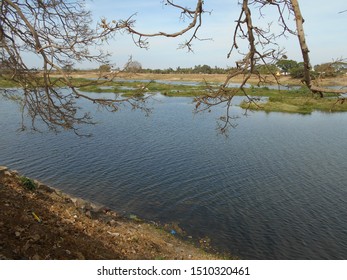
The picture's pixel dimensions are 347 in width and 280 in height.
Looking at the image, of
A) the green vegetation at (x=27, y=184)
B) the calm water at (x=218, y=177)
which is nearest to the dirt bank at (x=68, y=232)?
the green vegetation at (x=27, y=184)

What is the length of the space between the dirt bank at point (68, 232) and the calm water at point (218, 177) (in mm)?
1771

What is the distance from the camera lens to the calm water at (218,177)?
13.0 metres

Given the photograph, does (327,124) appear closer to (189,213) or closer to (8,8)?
(189,213)

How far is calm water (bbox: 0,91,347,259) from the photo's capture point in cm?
1298

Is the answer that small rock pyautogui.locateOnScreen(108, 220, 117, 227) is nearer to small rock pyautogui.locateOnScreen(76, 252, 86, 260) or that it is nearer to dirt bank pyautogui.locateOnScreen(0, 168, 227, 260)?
dirt bank pyautogui.locateOnScreen(0, 168, 227, 260)

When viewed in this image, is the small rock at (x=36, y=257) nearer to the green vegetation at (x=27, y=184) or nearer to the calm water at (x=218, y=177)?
the calm water at (x=218, y=177)

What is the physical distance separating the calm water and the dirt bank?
5.81ft

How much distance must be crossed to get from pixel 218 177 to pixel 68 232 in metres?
11.1

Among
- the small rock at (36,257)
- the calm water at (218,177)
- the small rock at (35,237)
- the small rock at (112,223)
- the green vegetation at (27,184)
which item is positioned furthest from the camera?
the calm water at (218,177)

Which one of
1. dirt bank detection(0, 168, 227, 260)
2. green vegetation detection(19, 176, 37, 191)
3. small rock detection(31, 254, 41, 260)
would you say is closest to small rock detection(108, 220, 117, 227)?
dirt bank detection(0, 168, 227, 260)

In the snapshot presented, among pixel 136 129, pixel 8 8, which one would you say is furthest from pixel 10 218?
pixel 136 129

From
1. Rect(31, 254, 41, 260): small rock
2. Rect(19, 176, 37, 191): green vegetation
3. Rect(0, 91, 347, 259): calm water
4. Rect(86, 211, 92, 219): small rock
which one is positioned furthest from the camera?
Rect(0, 91, 347, 259): calm water

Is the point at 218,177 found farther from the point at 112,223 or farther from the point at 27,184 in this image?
the point at 27,184

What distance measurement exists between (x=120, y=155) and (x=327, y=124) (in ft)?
76.1
